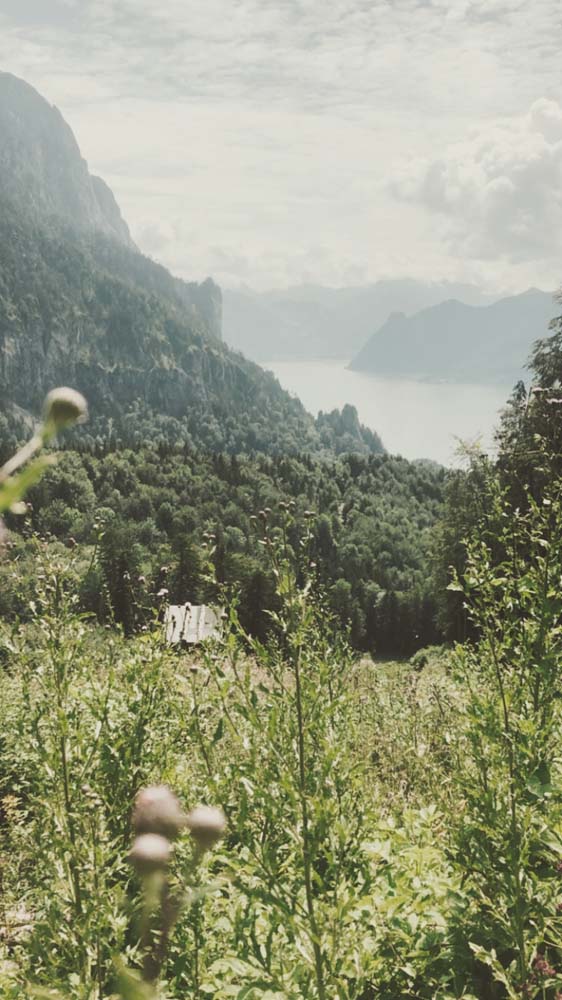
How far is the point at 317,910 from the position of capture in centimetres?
293

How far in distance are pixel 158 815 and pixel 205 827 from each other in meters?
0.05

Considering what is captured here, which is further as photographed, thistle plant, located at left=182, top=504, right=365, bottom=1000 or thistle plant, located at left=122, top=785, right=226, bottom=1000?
thistle plant, located at left=182, top=504, right=365, bottom=1000

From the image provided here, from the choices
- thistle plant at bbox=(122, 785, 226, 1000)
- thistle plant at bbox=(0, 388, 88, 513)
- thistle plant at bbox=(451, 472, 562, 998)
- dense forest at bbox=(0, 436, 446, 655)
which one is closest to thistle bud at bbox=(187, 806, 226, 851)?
thistle plant at bbox=(122, 785, 226, 1000)

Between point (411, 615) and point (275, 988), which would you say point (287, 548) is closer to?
point (275, 988)

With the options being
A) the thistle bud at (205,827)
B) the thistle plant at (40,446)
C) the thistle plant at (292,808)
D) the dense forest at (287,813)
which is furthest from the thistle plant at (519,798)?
the thistle plant at (40,446)

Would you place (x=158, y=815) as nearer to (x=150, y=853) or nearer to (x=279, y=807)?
(x=150, y=853)

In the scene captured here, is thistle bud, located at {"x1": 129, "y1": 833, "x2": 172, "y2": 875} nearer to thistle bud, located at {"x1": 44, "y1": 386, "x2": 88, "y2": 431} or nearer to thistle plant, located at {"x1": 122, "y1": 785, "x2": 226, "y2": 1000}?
thistle plant, located at {"x1": 122, "y1": 785, "x2": 226, "y2": 1000}

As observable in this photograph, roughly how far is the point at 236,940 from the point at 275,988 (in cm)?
27

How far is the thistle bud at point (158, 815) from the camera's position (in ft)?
1.73

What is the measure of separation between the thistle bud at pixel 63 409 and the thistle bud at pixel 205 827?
326mm

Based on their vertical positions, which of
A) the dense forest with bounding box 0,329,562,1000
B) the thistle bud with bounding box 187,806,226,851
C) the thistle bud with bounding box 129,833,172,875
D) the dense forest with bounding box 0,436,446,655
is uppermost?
the dense forest with bounding box 0,436,446,655

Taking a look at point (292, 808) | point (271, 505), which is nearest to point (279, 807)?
point (292, 808)

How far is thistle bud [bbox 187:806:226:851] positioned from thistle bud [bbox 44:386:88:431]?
0.33 metres

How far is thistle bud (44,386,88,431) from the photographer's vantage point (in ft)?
1.44
